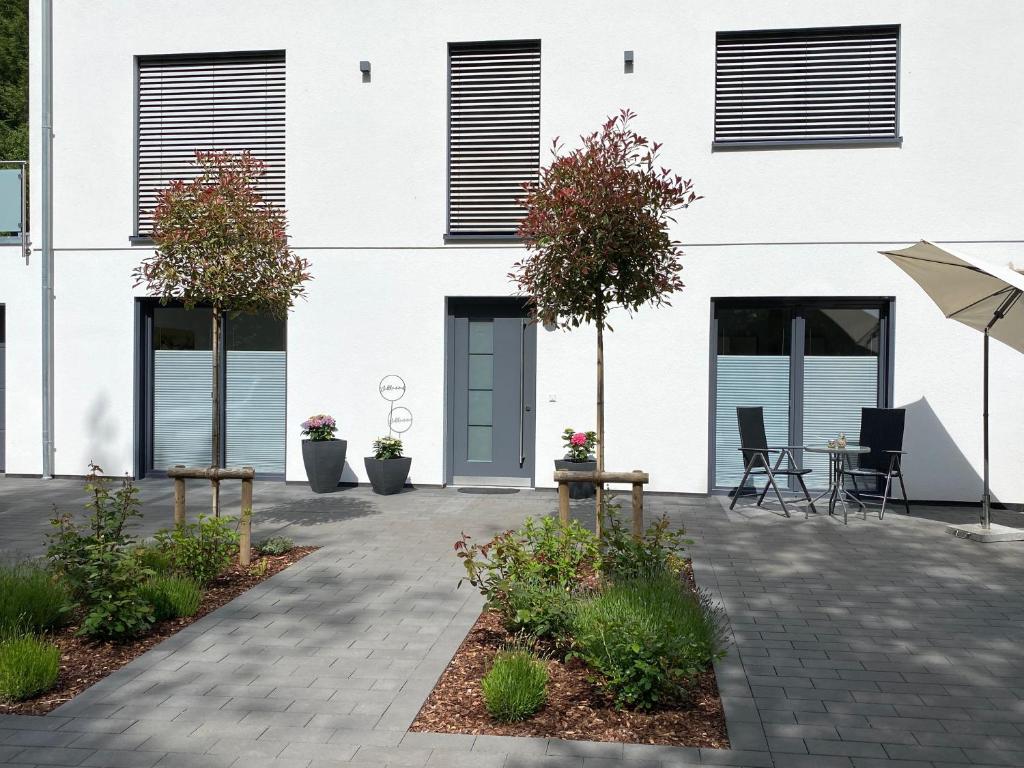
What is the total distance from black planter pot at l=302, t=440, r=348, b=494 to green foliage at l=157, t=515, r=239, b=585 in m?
4.19

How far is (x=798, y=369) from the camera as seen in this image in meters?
10.2

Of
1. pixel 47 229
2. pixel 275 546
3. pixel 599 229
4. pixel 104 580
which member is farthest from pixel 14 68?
pixel 599 229

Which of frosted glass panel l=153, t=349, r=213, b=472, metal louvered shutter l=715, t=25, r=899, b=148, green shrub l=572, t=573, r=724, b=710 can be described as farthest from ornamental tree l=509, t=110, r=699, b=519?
frosted glass panel l=153, t=349, r=213, b=472

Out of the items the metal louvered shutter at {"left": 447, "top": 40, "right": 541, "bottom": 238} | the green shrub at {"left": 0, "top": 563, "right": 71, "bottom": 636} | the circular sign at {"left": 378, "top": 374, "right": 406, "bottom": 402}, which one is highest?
the metal louvered shutter at {"left": 447, "top": 40, "right": 541, "bottom": 238}

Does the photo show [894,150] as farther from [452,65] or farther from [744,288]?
[452,65]

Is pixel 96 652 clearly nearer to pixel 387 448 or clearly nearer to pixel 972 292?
pixel 387 448

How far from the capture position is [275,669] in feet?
14.3

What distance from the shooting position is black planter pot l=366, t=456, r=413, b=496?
33.3 feet

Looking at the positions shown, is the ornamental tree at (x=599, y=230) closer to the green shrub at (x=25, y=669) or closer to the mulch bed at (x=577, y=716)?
the mulch bed at (x=577, y=716)

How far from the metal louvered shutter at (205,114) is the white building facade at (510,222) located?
0.04 meters

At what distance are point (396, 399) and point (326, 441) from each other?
1042 millimetres

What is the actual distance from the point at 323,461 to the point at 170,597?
5.11m

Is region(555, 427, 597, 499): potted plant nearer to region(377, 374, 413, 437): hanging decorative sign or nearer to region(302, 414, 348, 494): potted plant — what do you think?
region(377, 374, 413, 437): hanging decorative sign

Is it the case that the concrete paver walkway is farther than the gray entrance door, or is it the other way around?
the gray entrance door
